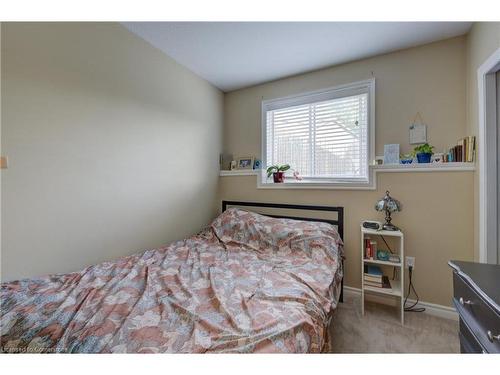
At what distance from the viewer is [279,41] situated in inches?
75.1

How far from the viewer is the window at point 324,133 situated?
225 centimetres

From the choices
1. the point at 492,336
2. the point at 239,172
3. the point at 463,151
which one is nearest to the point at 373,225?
the point at 463,151

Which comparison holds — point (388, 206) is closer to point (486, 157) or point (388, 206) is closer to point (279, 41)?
point (486, 157)

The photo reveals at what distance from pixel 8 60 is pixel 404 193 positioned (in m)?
3.06

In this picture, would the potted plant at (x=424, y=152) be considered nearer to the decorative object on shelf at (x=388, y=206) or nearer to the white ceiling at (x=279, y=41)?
the decorative object on shelf at (x=388, y=206)

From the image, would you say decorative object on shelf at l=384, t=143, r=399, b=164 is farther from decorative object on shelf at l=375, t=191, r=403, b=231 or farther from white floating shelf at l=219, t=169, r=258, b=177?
white floating shelf at l=219, t=169, r=258, b=177

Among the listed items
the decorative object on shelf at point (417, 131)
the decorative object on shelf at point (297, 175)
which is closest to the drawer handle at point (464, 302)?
the decorative object on shelf at point (417, 131)

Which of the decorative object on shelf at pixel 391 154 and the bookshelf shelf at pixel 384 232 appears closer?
the bookshelf shelf at pixel 384 232

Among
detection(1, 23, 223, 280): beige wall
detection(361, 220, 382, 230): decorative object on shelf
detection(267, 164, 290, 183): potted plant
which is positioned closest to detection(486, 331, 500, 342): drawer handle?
detection(361, 220, 382, 230): decorative object on shelf

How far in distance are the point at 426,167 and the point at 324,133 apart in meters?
1.03

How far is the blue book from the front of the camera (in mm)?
1889

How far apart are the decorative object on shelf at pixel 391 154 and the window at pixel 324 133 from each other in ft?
0.43
